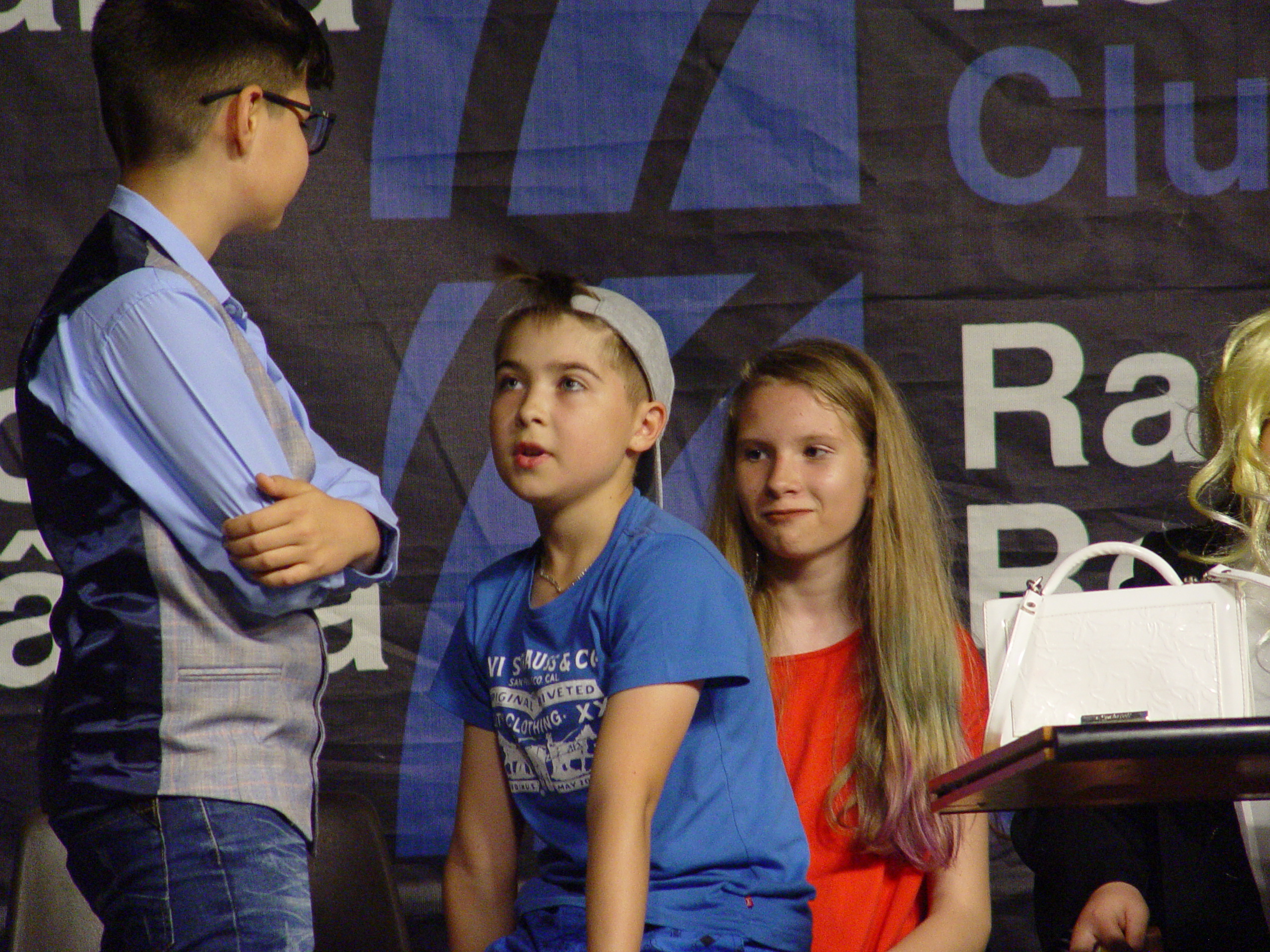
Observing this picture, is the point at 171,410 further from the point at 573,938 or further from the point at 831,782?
the point at 831,782

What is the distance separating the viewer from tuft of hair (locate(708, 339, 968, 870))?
172 centimetres

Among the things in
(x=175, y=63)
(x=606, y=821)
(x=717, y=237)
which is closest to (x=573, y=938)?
(x=606, y=821)

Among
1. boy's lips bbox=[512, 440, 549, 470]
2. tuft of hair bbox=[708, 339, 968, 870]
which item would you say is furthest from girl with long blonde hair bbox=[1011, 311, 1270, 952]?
boy's lips bbox=[512, 440, 549, 470]

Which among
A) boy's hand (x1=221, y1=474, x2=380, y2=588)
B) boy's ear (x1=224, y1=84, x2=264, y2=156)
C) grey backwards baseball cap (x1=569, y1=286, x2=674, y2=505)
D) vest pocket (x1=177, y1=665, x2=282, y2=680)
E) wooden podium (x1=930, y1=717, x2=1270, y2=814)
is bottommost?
wooden podium (x1=930, y1=717, x2=1270, y2=814)

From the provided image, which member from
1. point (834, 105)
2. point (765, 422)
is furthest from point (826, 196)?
point (765, 422)

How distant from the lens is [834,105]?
2.22 meters

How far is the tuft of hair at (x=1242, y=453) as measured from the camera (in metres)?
1.70

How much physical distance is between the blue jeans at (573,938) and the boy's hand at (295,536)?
0.45 meters

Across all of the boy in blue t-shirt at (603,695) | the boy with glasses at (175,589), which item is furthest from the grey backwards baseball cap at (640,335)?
the boy with glasses at (175,589)

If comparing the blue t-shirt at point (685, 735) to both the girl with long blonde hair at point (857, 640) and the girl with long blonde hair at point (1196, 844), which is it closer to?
the girl with long blonde hair at point (857, 640)

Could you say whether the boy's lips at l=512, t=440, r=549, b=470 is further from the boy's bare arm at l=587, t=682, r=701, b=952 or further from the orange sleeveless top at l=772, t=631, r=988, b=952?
the orange sleeveless top at l=772, t=631, r=988, b=952

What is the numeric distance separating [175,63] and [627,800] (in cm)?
90

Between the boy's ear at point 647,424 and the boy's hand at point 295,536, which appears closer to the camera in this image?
the boy's hand at point 295,536

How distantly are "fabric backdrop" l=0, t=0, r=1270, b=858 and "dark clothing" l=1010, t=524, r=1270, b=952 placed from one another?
0.50 metres
